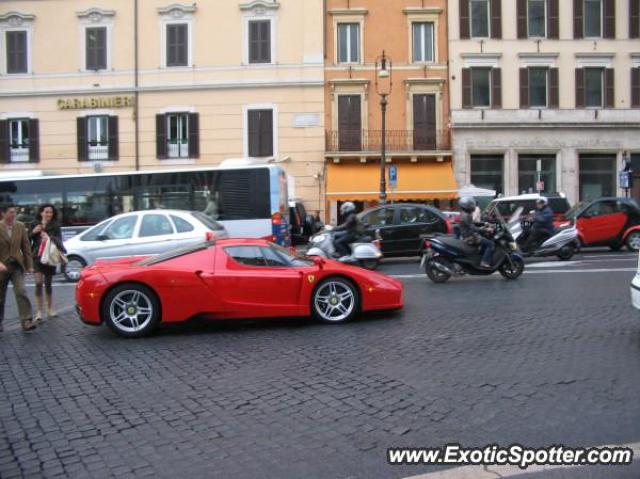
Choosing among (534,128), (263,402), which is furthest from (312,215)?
(263,402)

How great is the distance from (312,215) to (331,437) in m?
24.7

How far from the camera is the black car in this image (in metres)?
17.4

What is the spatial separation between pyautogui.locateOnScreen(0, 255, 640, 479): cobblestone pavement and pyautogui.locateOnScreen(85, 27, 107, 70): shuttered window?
24542mm

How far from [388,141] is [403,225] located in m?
14.2

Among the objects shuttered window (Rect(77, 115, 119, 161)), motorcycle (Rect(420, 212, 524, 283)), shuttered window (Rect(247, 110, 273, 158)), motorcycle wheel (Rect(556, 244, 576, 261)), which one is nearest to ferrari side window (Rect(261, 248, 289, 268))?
motorcycle (Rect(420, 212, 524, 283))

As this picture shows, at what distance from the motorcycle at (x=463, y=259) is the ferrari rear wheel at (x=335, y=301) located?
14.6ft

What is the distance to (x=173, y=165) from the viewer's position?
101 ft

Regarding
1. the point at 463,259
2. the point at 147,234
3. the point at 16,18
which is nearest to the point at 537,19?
the point at 463,259

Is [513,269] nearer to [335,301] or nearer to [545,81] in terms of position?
[335,301]

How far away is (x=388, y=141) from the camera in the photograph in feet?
102

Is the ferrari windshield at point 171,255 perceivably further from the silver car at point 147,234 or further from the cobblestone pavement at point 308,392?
the silver car at point 147,234

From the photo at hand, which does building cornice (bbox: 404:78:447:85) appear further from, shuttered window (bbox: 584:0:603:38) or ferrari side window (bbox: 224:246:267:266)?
ferrari side window (bbox: 224:246:267:266)

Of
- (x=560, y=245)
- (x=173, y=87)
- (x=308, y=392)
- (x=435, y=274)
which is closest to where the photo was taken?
(x=308, y=392)

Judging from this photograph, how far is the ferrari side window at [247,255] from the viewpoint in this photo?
28.0 feet
